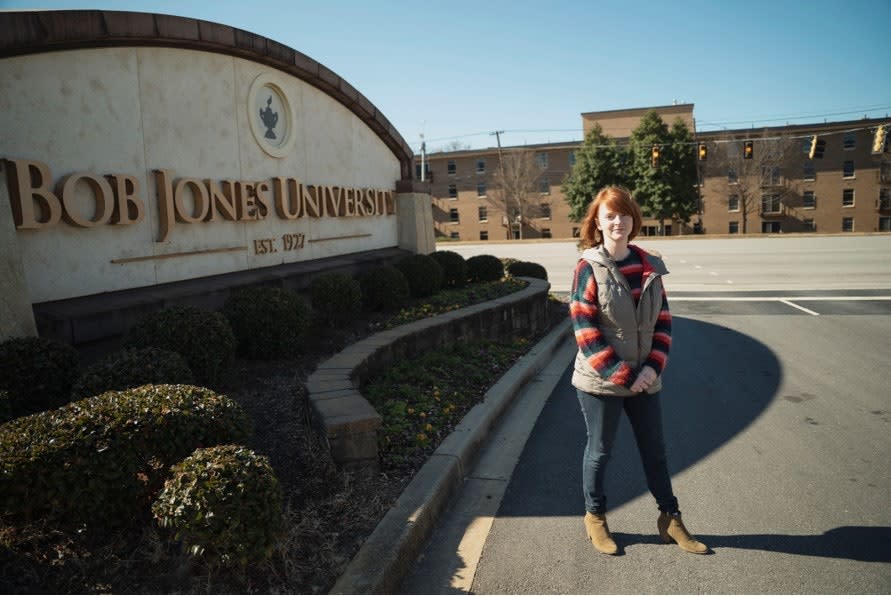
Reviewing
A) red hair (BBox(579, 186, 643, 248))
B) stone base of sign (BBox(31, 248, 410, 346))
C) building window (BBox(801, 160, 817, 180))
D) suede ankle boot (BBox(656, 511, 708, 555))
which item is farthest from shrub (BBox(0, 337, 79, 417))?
building window (BBox(801, 160, 817, 180))

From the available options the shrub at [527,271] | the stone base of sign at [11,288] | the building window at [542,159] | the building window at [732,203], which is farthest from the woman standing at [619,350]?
the building window at [542,159]

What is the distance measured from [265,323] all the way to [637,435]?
174 inches

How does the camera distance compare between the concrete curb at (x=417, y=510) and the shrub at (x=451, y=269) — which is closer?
the concrete curb at (x=417, y=510)

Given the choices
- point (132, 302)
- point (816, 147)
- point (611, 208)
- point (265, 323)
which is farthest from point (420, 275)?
point (816, 147)

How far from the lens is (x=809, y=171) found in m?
52.0

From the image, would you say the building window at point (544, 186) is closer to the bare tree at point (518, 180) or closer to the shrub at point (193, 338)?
the bare tree at point (518, 180)

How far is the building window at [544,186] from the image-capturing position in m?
57.3

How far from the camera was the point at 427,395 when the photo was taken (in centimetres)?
607

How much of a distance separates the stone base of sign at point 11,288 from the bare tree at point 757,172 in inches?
2132

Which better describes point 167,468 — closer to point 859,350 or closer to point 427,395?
point 427,395

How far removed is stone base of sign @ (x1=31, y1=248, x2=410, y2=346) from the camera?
6.02m

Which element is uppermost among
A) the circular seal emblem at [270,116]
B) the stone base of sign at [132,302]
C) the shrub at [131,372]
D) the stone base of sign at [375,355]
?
the circular seal emblem at [270,116]

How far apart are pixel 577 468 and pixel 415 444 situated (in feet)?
4.21

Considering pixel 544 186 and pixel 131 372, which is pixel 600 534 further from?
pixel 544 186
